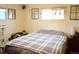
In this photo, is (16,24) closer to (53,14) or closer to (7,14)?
(7,14)

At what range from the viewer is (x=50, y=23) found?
128 centimetres

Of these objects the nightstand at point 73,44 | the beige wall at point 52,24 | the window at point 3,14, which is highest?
the window at point 3,14

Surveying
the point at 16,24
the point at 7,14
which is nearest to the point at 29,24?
Result: the point at 16,24

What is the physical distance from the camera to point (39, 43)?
1199 mm

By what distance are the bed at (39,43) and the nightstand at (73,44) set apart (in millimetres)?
47

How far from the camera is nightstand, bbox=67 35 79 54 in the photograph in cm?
121

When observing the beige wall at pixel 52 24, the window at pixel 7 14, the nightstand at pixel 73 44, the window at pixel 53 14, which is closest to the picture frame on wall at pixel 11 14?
the window at pixel 7 14

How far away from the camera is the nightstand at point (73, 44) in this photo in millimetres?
1212

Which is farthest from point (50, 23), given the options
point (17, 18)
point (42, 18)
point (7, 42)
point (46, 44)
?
point (7, 42)

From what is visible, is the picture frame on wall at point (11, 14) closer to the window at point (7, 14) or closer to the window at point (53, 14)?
the window at point (7, 14)

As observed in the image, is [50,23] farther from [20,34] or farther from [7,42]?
[7,42]

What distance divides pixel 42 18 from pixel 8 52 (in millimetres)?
442

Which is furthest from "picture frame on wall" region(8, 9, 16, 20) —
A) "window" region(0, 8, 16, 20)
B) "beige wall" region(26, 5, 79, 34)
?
"beige wall" region(26, 5, 79, 34)
